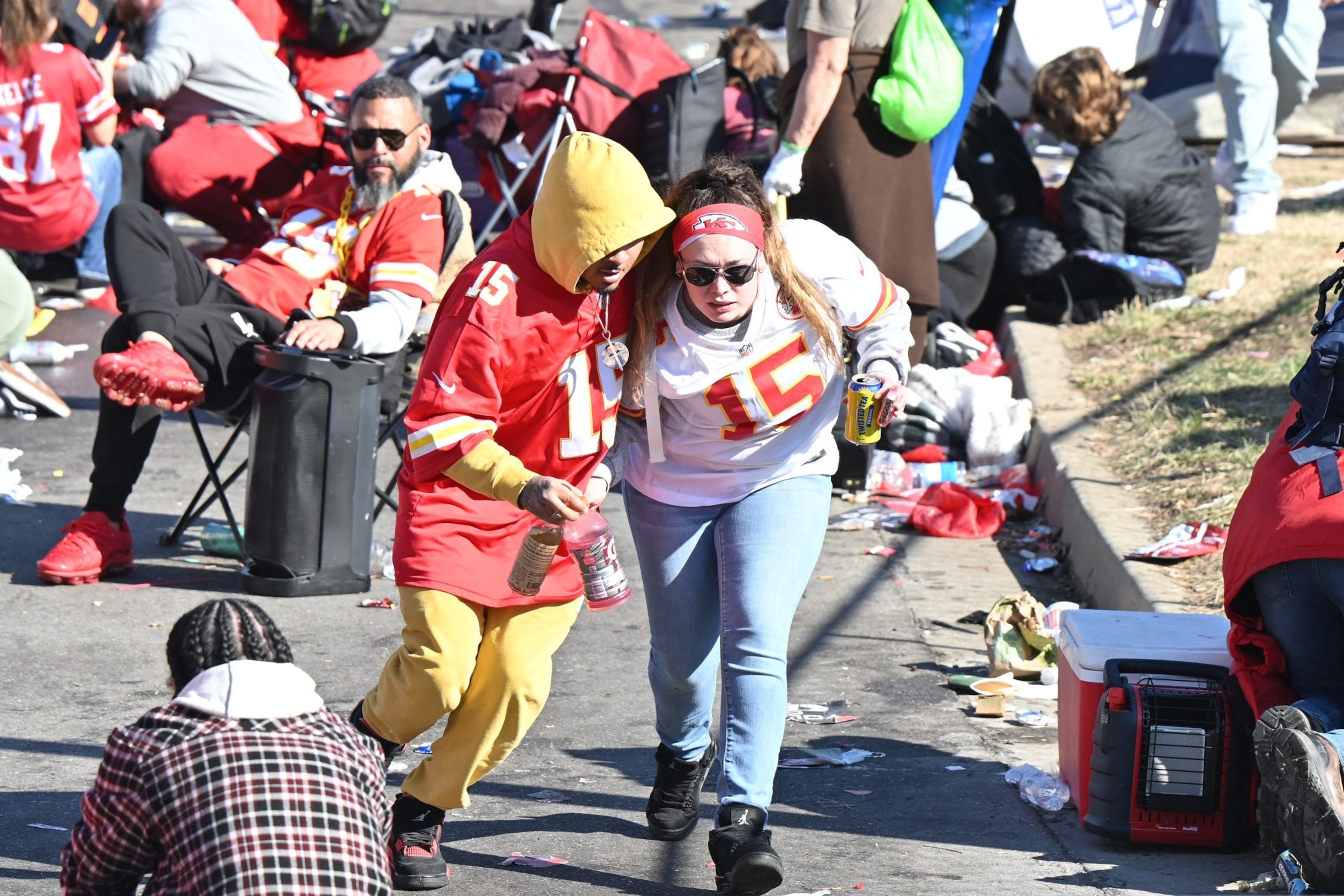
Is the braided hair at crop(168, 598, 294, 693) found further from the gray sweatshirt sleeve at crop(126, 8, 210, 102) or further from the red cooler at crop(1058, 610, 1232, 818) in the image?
the gray sweatshirt sleeve at crop(126, 8, 210, 102)

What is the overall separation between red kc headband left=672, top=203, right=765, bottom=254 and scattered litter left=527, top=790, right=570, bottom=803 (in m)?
1.55

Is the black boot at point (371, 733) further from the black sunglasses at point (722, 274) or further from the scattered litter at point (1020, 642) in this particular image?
the scattered litter at point (1020, 642)

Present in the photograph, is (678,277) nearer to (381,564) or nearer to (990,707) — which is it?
(990,707)

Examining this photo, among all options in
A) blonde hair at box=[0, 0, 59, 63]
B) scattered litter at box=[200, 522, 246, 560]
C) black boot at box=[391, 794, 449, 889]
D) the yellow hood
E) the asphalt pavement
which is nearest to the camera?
the yellow hood

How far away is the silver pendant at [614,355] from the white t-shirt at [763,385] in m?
0.08

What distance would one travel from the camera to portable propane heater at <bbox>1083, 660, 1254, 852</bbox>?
4.19 metres

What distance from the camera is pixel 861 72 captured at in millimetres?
7449

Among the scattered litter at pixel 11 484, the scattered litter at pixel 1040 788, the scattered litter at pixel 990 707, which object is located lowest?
the scattered litter at pixel 11 484

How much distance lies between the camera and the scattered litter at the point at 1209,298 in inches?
367

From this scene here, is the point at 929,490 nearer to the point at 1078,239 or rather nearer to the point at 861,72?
A: the point at 861,72

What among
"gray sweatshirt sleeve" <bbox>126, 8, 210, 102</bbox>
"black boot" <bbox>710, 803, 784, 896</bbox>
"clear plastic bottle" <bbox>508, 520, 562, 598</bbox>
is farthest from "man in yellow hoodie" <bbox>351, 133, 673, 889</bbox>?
"gray sweatshirt sleeve" <bbox>126, 8, 210, 102</bbox>

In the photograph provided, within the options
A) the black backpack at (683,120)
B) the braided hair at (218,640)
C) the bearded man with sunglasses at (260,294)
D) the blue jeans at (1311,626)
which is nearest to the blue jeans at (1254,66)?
the black backpack at (683,120)

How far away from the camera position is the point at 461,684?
3.92 metres

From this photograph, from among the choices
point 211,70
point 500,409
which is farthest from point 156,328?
point 211,70
